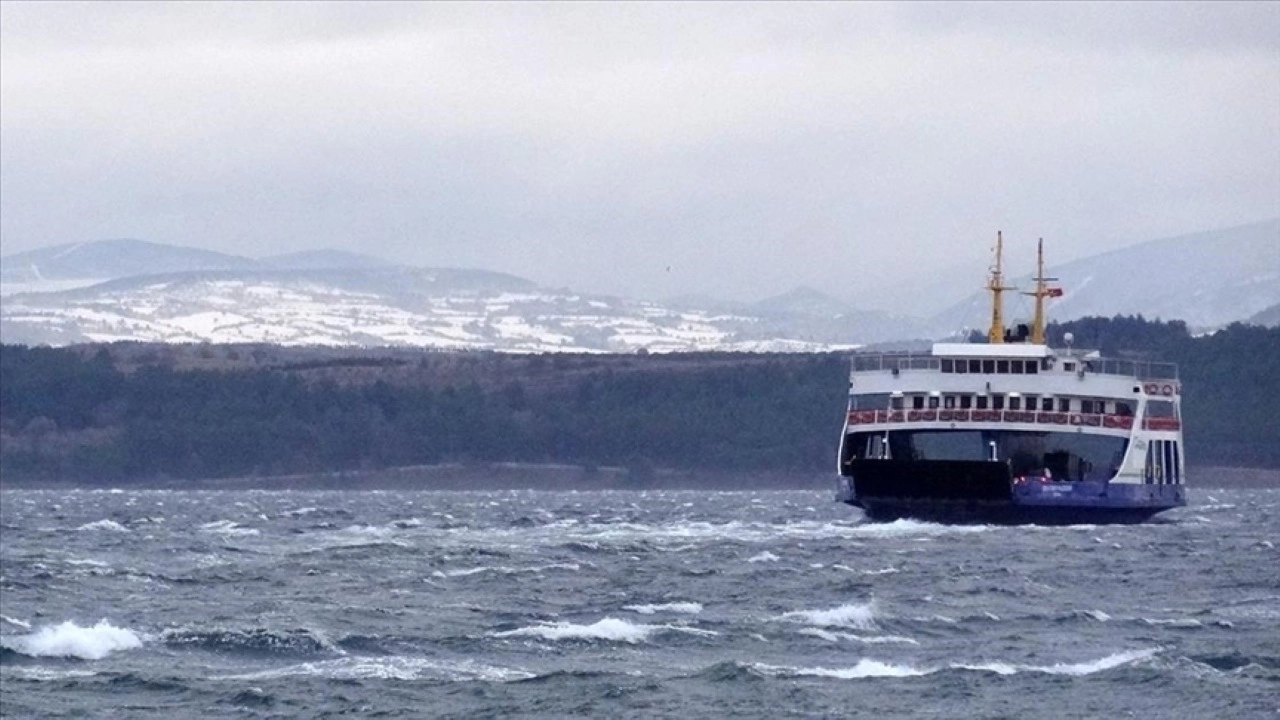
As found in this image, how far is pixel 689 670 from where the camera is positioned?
37844 mm

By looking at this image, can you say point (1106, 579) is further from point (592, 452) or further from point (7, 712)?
point (592, 452)

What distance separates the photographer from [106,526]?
299ft

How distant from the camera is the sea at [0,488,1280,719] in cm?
3500

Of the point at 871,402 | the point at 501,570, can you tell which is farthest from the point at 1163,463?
the point at 501,570

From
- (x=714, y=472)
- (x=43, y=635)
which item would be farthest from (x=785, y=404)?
(x=43, y=635)

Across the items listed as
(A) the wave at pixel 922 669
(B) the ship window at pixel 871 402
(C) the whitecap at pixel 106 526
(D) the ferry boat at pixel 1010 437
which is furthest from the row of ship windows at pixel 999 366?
(A) the wave at pixel 922 669

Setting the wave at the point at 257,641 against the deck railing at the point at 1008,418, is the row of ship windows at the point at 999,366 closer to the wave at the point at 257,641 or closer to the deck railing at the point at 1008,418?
the deck railing at the point at 1008,418

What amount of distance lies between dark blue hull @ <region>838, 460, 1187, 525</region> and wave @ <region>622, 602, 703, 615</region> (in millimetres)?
31308

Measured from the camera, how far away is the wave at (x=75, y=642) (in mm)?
42000

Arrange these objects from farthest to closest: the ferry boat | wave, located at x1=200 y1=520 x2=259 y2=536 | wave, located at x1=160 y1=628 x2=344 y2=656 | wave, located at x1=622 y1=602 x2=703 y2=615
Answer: wave, located at x1=200 y1=520 x2=259 y2=536 → the ferry boat → wave, located at x1=622 y1=602 x2=703 y2=615 → wave, located at x1=160 y1=628 x2=344 y2=656

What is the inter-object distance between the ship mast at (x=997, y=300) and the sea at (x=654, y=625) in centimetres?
1458

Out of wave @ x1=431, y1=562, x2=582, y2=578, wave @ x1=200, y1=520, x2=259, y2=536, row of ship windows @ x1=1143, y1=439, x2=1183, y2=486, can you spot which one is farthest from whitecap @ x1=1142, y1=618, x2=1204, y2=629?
wave @ x1=200, y1=520, x2=259, y2=536

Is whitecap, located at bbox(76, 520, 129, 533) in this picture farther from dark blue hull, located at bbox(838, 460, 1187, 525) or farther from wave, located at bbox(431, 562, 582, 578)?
wave, located at bbox(431, 562, 582, 578)

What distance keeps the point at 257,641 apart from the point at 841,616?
9.98m
